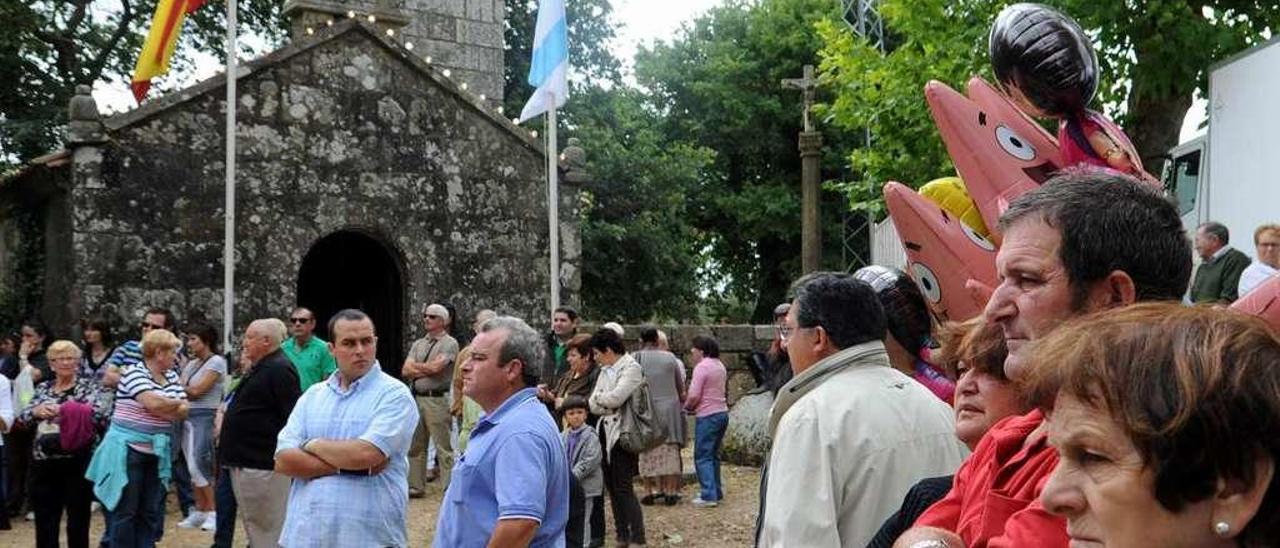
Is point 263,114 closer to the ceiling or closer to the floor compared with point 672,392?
closer to the ceiling

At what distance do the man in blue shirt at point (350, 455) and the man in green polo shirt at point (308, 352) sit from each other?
A: 5211mm

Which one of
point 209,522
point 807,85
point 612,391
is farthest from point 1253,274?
point 807,85

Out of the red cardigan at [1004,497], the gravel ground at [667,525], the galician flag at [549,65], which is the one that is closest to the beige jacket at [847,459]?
the red cardigan at [1004,497]

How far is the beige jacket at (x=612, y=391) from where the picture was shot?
10688 millimetres

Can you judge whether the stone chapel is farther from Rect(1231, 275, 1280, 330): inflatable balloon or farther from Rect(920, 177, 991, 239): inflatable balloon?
Rect(1231, 275, 1280, 330): inflatable balloon

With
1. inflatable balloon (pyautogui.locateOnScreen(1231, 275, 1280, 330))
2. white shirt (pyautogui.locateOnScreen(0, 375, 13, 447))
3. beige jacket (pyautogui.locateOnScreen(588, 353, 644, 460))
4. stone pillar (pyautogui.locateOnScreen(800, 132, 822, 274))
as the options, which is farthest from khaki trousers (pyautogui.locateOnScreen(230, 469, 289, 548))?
stone pillar (pyautogui.locateOnScreen(800, 132, 822, 274))

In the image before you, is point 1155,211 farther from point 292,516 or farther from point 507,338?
point 292,516

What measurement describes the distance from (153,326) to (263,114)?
3.95m

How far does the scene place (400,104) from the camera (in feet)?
52.4

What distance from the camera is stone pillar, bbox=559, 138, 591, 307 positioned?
54.9ft

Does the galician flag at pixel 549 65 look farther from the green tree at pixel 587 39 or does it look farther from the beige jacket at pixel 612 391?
the green tree at pixel 587 39

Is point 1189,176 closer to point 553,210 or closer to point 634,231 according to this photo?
point 553,210

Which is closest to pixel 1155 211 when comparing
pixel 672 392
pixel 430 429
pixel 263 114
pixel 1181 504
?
pixel 1181 504

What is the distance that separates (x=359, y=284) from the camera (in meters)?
18.3
